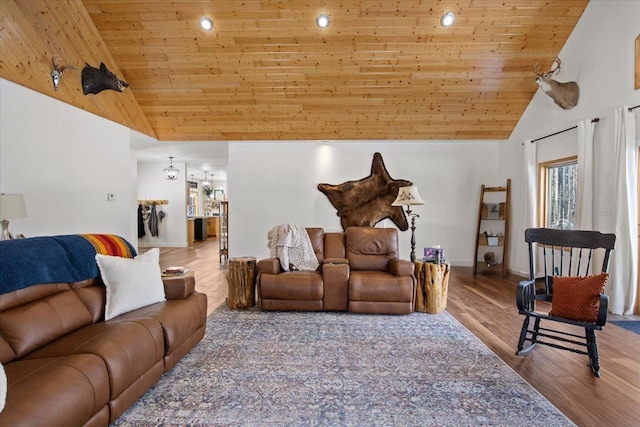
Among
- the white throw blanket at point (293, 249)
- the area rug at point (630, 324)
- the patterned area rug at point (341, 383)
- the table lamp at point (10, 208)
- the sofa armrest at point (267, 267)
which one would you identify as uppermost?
the table lamp at point (10, 208)

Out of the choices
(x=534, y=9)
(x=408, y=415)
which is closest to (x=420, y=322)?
(x=408, y=415)

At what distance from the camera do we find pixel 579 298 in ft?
7.76

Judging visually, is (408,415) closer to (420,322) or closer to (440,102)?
(420,322)

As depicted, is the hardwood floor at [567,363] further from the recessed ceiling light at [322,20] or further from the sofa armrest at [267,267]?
the recessed ceiling light at [322,20]

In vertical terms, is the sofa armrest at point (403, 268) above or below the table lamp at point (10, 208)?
below

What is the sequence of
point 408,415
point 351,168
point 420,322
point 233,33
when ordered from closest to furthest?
point 408,415, point 420,322, point 233,33, point 351,168

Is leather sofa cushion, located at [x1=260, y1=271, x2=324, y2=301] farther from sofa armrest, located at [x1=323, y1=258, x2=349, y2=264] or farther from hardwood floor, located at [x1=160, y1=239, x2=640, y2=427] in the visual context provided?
hardwood floor, located at [x1=160, y1=239, x2=640, y2=427]

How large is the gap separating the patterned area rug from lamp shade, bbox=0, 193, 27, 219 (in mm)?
→ 2165

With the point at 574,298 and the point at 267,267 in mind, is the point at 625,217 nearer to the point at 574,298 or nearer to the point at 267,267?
the point at 574,298

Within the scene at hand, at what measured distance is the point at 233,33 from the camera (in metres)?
4.30

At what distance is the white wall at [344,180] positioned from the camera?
20.9 feet

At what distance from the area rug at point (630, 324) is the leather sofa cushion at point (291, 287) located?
3033mm

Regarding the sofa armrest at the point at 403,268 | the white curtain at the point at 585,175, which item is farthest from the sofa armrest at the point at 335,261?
the white curtain at the point at 585,175

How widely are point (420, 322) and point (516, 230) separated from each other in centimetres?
361
